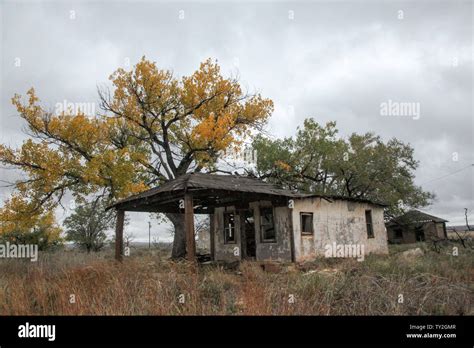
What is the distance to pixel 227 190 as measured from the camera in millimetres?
A: 12625

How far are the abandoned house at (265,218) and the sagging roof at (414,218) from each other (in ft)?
57.8

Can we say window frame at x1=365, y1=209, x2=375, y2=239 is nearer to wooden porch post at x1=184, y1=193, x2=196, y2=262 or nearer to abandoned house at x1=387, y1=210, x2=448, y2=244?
wooden porch post at x1=184, y1=193, x2=196, y2=262

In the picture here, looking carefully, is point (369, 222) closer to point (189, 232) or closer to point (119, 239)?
point (189, 232)

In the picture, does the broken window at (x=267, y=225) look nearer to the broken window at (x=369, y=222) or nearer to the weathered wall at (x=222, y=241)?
the weathered wall at (x=222, y=241)

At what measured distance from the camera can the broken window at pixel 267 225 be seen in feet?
55.8

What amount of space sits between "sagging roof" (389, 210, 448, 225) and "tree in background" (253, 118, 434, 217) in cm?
388

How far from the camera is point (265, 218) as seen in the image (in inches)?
694

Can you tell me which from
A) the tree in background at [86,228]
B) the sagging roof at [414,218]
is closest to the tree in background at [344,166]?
the sagging roof at [414,218]

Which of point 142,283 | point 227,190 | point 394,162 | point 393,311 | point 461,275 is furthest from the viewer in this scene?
point 394,162

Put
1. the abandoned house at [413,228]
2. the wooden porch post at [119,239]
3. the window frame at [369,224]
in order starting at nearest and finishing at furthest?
the wooden porch post at [119,239] < the window frame at [369,224] < the abandoned house at [413,228]

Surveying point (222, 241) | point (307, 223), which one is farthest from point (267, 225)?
point (222, 241)
